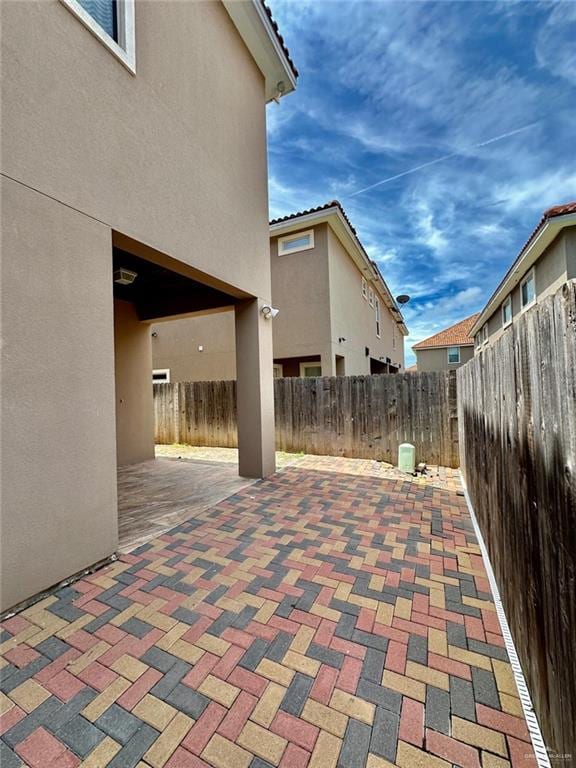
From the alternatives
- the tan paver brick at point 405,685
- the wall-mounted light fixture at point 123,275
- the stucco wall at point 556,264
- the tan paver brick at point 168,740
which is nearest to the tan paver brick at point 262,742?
the tan paver brick at point 168,740

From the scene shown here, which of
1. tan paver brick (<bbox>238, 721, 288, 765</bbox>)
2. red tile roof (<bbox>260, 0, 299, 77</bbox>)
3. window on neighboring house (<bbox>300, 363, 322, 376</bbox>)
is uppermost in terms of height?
red tile roof (<bbox>260, 0, 299, 77</bbox>)

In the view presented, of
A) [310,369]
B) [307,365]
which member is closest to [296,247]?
[307,365]

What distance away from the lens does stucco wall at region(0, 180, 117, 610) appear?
2.50 meters

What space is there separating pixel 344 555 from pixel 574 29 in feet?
30.4

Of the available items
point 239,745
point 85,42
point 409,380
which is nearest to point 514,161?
point 409,380

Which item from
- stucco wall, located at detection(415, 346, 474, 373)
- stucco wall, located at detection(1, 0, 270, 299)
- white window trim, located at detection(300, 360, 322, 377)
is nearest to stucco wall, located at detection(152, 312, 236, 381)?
white window trim, located at detection(300, 360, 322, 377)

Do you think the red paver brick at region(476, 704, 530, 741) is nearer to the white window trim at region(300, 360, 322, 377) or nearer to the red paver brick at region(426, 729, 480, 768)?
the red paver brick at region(426, 729, 480, 768)

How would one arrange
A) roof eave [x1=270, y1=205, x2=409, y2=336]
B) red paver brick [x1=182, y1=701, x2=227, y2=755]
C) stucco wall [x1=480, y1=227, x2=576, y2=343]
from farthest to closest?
roof eave [x1=270, y1=205, x2=409, y2=336] → stucco wall [x1=480, y1=227, x2=576, y2=343] → red paver brick [x1=182, y1=701, x2=227, y2=755]

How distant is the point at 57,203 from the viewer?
281 cm

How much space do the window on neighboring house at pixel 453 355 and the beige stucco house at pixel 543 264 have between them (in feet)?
43.9

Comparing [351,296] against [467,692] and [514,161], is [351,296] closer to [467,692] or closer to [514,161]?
[514,161]

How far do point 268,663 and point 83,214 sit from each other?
3.91 metres

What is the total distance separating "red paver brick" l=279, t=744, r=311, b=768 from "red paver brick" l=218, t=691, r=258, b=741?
0.25 metres

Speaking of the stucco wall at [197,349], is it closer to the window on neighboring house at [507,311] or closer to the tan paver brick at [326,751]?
the tan paver brick at [326,751]
